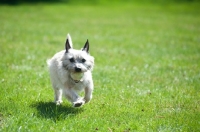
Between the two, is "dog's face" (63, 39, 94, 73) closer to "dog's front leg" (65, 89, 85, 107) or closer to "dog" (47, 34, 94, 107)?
"dog" (47, 34, 94, 107)

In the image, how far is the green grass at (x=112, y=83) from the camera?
272 inches

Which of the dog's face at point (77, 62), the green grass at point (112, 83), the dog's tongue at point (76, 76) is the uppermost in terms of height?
the dog's face at point (77, 62)

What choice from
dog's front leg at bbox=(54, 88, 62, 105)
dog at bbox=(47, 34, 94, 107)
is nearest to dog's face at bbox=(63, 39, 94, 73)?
dog at bbox=(47, 34, 94, 107)

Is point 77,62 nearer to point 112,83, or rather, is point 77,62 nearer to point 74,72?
point 74,72

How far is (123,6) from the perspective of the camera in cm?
4350

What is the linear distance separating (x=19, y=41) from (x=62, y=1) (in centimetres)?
2798

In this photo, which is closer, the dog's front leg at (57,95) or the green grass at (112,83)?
the green grass at (112,83)

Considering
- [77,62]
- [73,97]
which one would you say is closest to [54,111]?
[73,97]

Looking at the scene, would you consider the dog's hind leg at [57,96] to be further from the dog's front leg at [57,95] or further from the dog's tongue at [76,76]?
the dog's tongue at [76,76]

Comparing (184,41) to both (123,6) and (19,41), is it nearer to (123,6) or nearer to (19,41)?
(19,41)

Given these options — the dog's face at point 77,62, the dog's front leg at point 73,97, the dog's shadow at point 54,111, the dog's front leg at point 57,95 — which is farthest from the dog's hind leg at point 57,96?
the dog's face at point 77,62

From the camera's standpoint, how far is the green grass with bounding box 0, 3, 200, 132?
691cm

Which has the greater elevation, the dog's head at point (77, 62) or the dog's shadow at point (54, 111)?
the dog's head at point (77, 62)

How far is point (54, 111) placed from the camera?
756cm
